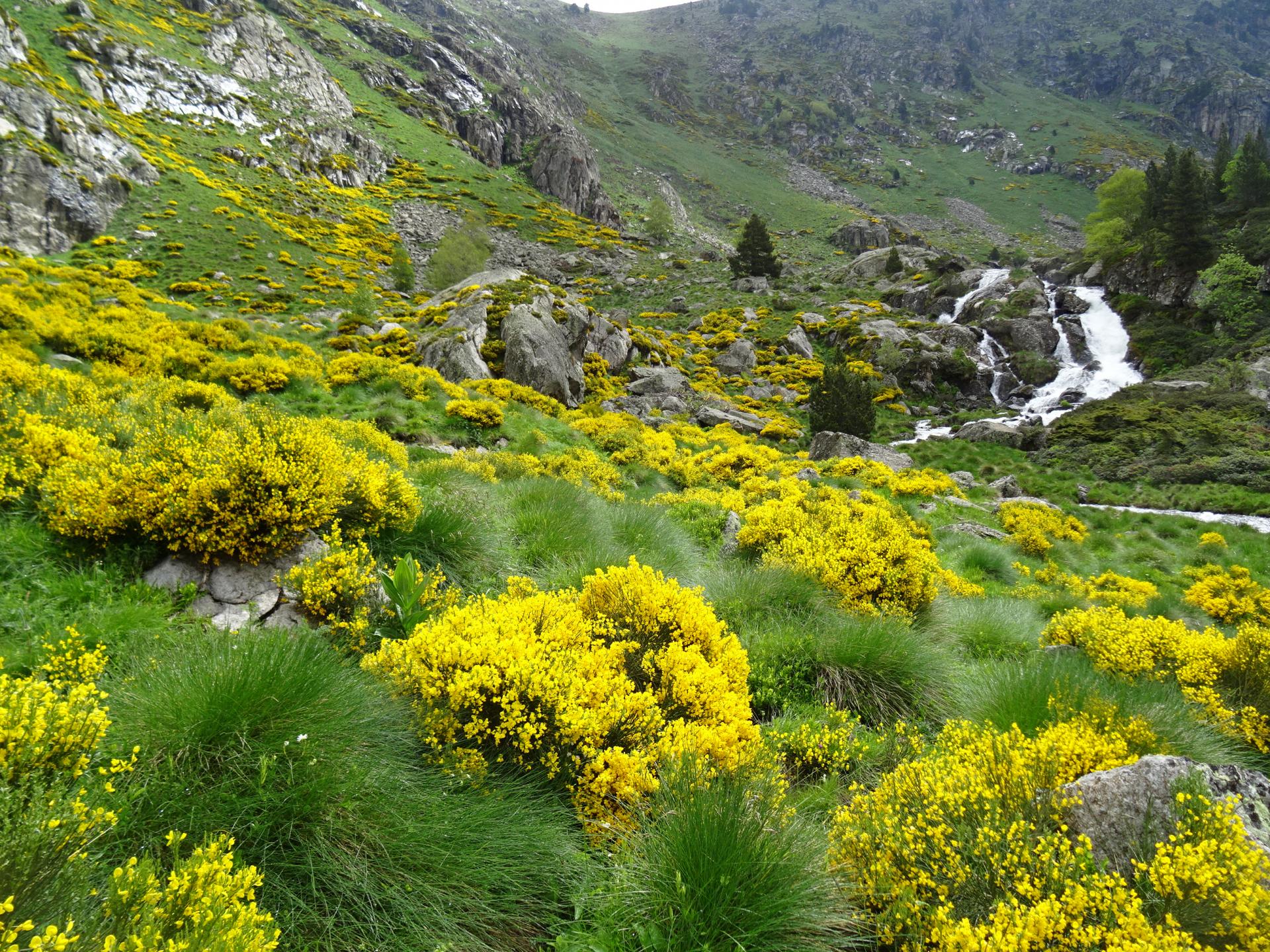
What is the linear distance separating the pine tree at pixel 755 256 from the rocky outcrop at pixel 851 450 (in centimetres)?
3560

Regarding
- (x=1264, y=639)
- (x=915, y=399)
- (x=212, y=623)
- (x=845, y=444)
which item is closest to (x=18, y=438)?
(x=212, y=623)

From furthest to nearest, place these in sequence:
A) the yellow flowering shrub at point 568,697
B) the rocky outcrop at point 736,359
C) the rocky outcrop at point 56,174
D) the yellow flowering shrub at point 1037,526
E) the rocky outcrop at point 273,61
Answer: the rocky outcrop at point 273,61 < the rocky outcrop at point 736,359 < the rocky outcrop at point 56,174 < the yellow flowering shrub at point 1037,526 < the yellow flowering shrub at point 568,697

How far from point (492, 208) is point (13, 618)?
74542mm

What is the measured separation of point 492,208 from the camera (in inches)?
2640

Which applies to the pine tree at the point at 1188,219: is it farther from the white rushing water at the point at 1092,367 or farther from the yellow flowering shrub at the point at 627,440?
the yellow flowering shrub at the point at 627,440

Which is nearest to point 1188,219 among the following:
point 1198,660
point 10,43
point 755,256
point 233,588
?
point 755,256

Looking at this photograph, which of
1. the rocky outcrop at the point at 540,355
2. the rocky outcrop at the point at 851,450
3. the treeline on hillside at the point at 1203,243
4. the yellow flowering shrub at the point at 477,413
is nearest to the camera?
the yellow flowering shrub at the point at 477,413

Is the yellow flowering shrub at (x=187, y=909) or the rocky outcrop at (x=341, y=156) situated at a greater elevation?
the rocky outcrop at (x=341, y=156)

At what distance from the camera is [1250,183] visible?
47.2 m

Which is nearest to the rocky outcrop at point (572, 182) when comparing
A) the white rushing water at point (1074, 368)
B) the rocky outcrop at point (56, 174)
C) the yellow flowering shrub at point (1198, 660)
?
the rocky outcrop at point (56, 174)

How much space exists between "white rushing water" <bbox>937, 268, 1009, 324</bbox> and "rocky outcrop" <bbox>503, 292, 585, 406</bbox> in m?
35.0

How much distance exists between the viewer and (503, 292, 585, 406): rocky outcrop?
2117 cm

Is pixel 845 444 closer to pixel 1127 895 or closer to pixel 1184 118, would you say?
pixel 1127 895

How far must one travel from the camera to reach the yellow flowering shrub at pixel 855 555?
7047 millimetres
